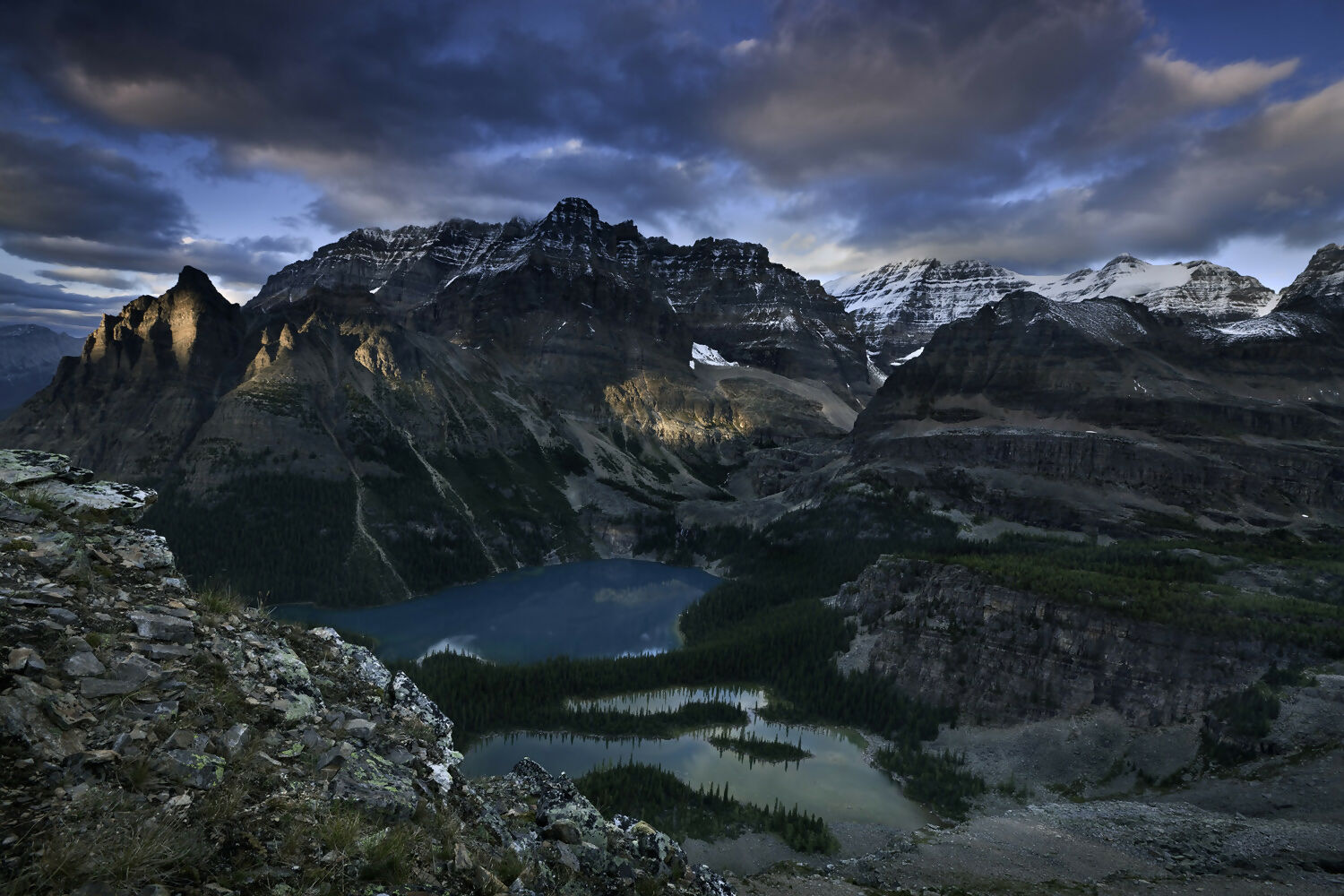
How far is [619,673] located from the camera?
92875mm

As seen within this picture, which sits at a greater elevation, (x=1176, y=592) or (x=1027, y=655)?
(x=1176, y=592)

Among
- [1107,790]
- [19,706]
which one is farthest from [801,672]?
[19,706]

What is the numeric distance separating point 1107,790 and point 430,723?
7467 centimetres

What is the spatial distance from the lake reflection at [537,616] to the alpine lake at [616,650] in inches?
12.3

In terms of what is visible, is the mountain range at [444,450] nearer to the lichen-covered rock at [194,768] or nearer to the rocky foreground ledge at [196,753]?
the rocky foreground ledge at [196,753]

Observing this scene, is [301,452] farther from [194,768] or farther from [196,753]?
[194,768]

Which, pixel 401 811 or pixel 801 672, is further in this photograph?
pixel 801 672

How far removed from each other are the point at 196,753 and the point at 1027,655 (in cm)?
8985

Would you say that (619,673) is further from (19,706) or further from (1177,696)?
(19,706)

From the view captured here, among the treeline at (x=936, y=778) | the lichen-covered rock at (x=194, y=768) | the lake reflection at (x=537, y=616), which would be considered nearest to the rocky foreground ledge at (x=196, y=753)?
the lichen-covered rock at (x=194, y=768)

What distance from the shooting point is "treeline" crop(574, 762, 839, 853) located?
174 ft

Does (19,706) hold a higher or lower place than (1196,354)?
lower

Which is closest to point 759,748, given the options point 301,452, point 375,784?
point 375,784

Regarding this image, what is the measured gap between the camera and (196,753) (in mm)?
8602
